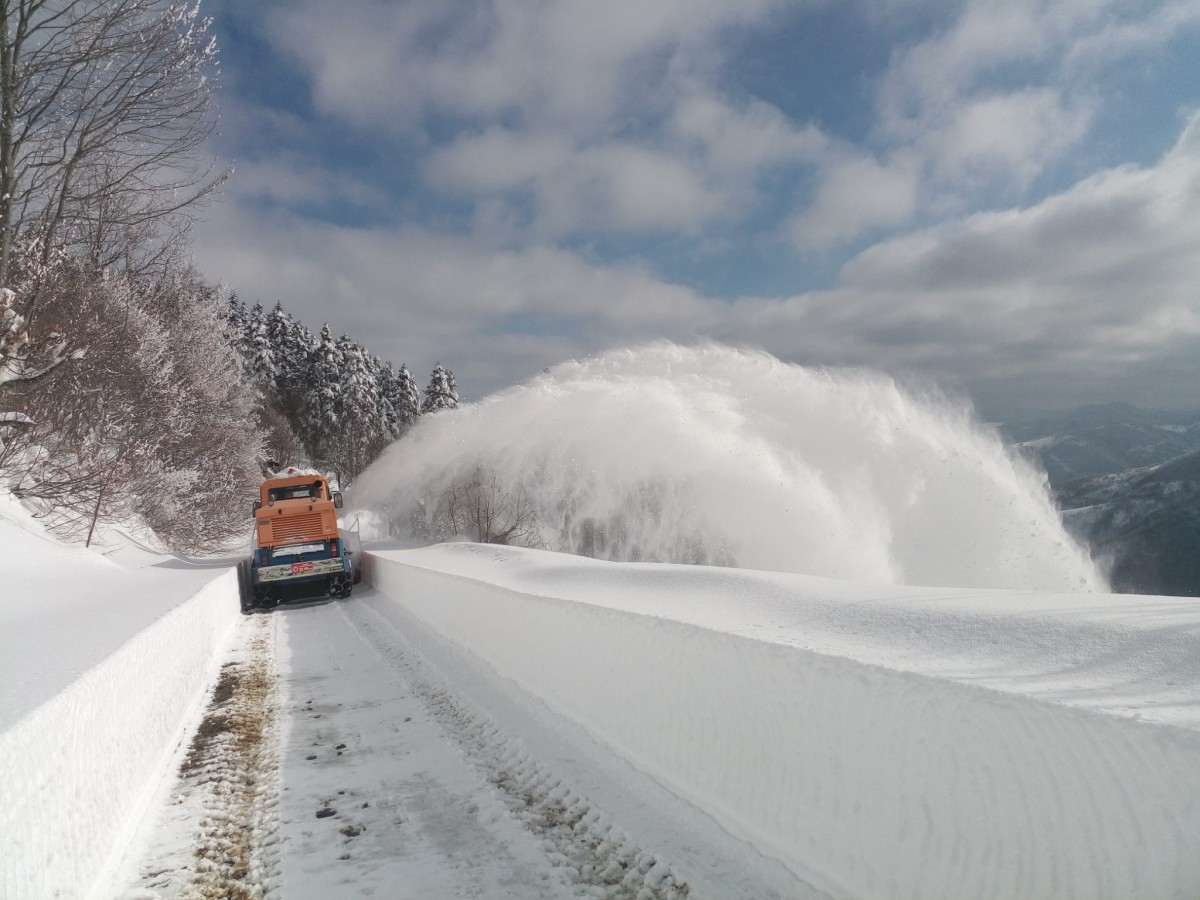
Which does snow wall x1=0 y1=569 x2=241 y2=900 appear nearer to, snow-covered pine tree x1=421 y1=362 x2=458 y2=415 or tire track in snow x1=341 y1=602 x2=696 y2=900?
tire track in snow x1=341 y1=602 x2=696 y2=900

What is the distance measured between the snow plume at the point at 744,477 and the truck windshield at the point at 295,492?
21.0 ft

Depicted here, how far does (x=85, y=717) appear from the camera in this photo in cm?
405

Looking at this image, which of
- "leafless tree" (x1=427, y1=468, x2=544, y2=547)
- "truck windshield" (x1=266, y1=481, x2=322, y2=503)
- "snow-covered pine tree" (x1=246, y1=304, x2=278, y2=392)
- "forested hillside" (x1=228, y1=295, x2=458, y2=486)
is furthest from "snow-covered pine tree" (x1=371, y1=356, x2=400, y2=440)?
"truck windshield" (x1=266, y1=481, x2=322, y2=503)

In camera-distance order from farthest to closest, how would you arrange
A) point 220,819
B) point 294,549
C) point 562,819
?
point 294,549 → point 220,819 → point 562,819

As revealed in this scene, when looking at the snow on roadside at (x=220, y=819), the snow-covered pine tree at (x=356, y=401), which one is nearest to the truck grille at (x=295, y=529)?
the snow on roadside at (x=220, y=819)

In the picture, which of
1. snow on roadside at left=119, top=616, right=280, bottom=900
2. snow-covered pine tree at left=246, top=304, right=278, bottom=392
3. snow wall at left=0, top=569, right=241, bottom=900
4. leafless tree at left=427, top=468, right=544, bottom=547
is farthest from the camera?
snow-covered pine tree at left=246, top=304, right=278, bottom=392

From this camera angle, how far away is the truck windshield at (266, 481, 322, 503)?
18734 millimetres

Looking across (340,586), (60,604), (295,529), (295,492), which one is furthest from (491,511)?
(60,604)

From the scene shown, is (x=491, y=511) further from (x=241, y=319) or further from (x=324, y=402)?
(x=241, y=319)

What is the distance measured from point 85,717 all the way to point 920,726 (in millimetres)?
4206

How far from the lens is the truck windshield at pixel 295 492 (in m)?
18.7

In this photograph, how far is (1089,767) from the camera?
245 cm

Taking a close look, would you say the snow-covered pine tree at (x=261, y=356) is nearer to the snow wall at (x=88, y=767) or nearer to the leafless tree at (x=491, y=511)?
the leafless tree at (x=491, y=511)

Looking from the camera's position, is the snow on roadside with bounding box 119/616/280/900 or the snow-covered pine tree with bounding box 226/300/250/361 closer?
the snow on roadside with bounding box 119/616/280/900
